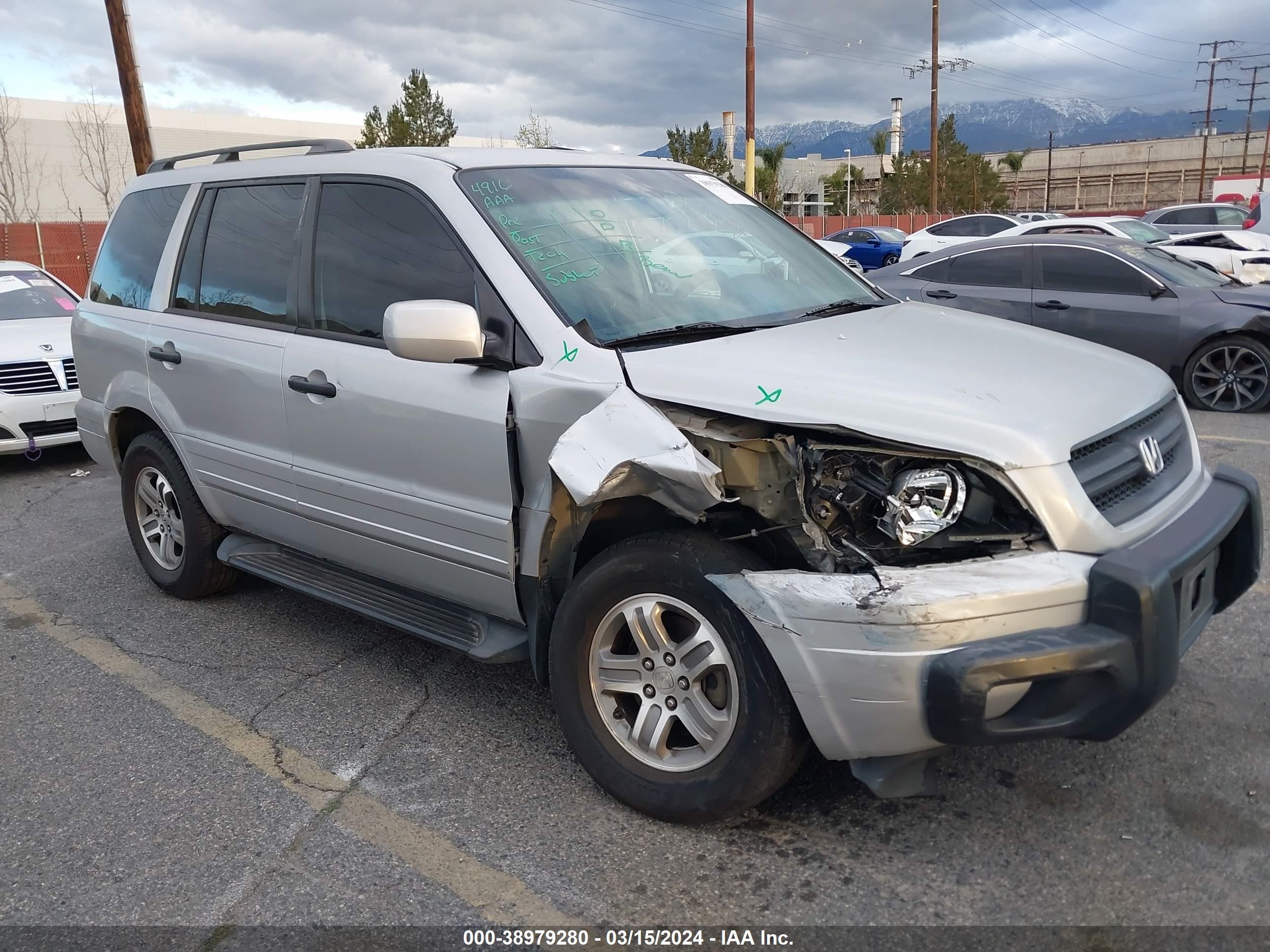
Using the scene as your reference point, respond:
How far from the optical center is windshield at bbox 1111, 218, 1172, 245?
14555 mm

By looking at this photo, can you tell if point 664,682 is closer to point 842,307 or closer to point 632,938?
point 632,938

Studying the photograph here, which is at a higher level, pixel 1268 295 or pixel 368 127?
pixel 368 127

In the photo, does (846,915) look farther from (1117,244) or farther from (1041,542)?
(1117,244)

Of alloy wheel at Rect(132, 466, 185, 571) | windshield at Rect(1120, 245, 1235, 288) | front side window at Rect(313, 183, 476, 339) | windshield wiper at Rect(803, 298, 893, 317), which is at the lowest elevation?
alloy wheel at Rect(132, 466, 185, 571)

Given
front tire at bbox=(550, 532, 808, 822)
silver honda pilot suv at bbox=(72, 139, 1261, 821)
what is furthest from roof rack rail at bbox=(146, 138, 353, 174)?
front tire at bbox=(550, 532, 808, 822)

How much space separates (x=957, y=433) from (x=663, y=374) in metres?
0.82

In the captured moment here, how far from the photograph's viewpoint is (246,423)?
4070 millimetres

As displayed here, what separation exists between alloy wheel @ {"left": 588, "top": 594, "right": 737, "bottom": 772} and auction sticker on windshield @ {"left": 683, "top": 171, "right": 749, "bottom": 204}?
196 centimetres

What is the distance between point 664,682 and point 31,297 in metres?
8.67

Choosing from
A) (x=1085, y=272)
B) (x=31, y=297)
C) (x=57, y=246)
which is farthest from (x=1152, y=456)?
(x=57, y=246)

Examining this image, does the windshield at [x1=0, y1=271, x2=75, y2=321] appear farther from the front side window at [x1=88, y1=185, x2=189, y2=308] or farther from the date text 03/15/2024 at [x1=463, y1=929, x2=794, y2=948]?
the date text 03/15/2024 at [x1=463, y1=929, x2=794, y2=948]

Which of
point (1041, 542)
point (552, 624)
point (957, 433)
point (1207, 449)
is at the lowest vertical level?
point (1207, 449)

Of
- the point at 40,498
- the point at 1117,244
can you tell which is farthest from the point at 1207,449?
the point at 40,498

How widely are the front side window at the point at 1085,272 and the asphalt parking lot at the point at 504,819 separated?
18.3 feet
